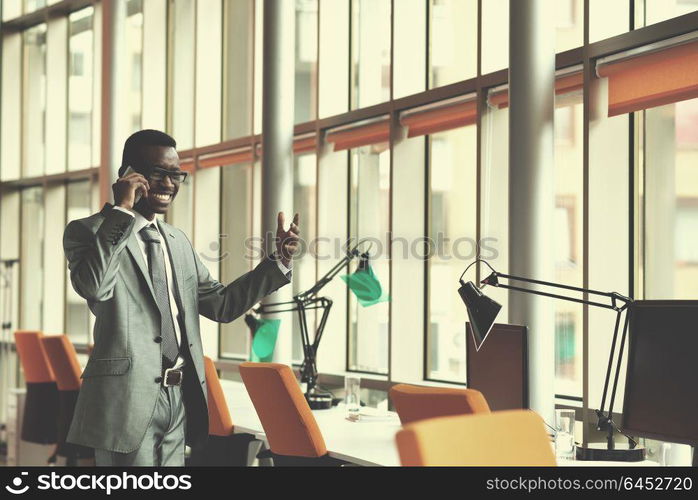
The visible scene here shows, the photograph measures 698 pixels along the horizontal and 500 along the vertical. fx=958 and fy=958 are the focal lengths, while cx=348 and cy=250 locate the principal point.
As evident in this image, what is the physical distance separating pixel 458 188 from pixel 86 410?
3.40 metres

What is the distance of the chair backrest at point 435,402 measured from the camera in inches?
101

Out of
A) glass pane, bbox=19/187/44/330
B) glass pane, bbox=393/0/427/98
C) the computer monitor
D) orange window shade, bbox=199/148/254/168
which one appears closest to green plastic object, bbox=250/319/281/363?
glass pane, bbox=393/0/427/98

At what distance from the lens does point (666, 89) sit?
4.01m

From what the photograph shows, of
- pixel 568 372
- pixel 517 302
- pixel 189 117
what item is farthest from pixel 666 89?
pixel 189 117

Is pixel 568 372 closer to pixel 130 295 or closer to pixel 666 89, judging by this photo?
pixel 666 89

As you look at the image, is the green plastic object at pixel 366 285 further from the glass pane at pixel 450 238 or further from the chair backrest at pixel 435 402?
the chair backrest at pixel 435 402

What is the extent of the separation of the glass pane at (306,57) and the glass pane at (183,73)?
5.55 feet

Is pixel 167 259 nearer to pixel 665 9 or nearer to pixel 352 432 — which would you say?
pixel 352 432

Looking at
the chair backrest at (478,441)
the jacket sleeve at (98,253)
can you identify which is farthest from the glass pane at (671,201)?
the jacket sleeve at (98,253)

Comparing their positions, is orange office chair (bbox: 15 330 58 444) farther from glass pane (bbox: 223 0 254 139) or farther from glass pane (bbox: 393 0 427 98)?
glass pane (bbox: 393 0 427 98)

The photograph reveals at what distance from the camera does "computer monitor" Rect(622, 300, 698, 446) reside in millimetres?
2508

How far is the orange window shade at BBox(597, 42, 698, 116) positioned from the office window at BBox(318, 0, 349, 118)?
2514 mm

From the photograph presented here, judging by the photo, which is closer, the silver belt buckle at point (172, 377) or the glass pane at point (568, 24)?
the silver belt buckle at point (172, 377)

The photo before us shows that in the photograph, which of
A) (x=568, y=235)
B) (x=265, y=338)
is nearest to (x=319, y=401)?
(x=265, y=338)
